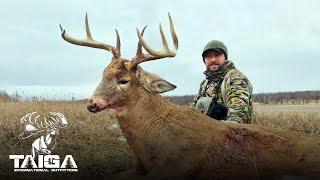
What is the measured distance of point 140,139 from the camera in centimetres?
639

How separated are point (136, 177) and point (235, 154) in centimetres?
112

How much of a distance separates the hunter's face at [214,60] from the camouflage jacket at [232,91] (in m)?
0.07

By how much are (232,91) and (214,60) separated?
675 mm

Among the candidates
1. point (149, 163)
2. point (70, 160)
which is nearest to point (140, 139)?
point (149, 163)

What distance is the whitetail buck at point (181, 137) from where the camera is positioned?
6.24 meters

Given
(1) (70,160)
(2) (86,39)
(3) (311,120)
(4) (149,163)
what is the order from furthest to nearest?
(3) (311,120) → (1) (70,160) → (2) (86,39) → (4) (149,163)

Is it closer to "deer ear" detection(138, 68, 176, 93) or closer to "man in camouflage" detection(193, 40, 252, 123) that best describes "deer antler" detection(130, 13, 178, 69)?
"deer ear" detection(138, 68, 176, 93)

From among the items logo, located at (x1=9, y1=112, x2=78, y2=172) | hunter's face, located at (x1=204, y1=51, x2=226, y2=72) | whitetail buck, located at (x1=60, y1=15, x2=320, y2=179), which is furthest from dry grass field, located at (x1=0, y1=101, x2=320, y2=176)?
hunter's face, located at (x1=204, y1=51, x2=226, y2=72)

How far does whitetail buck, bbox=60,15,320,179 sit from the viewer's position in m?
6.24

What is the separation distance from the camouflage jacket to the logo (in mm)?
2143

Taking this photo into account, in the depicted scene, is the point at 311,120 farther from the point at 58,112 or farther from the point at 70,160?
the point at 70,160

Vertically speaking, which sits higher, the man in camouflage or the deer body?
the man in camouflage

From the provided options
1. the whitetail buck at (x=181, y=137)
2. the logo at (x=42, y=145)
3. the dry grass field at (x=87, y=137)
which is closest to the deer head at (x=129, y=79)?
the whitetail buck at (x=181, y=137)

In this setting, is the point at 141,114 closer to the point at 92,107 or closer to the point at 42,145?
the point at 92,107
